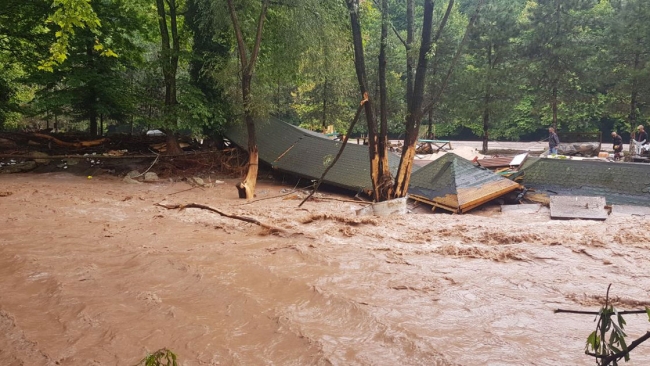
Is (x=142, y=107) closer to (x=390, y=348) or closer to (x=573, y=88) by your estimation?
(x=390, y=348)

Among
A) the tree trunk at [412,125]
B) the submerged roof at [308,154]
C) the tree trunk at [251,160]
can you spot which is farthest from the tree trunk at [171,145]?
the tree trunk at [412,125]

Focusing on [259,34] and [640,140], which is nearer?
[259,34]

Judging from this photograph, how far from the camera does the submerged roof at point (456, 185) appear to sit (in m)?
11.2

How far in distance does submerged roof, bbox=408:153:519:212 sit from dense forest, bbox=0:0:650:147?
69.7 inches

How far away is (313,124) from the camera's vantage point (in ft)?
81.9

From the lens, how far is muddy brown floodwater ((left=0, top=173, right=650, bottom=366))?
11.2ft

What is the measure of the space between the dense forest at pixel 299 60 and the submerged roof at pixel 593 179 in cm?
380

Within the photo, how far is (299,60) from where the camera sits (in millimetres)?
13688

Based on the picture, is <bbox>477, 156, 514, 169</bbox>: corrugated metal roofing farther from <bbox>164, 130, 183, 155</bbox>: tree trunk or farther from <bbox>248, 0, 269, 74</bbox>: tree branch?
<bbox>164, 130, 183, 155</bbox>: tree trunk

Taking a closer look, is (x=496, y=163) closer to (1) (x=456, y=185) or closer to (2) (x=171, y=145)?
(1) (x=456, y=185)

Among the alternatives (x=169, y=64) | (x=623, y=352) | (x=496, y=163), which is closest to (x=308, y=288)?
(x=623, y=352)

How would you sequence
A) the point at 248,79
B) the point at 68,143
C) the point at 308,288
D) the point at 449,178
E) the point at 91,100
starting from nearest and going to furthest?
the point at 308,288 < the point at 449,178 < the point at 248,79 < the point at 91,100 < the point at 68,143

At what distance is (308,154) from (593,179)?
315 inches

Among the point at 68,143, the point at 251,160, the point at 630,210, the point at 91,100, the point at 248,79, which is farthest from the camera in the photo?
the point at 68,143
